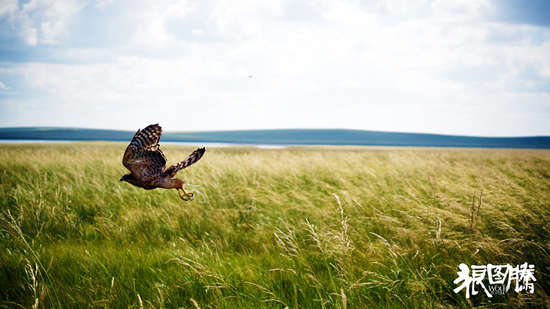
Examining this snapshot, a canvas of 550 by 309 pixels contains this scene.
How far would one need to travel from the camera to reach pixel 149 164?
2.66 ft

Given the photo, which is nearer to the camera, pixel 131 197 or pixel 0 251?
pixel 0 251

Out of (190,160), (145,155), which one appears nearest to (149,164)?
(145,155)

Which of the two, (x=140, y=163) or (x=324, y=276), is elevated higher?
(x=140, y=163)

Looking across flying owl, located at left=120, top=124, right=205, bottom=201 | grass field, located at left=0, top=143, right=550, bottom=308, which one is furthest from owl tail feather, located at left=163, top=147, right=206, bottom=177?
grass field, located at left=0, top=143, right=550, bottom=308

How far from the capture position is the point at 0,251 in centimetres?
341

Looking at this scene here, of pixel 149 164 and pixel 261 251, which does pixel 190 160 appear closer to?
pixel 149 164

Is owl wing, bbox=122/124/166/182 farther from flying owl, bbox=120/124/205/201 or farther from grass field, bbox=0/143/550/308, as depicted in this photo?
grass field, bbox=0/143/550/308

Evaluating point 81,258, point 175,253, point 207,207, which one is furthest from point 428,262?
point 81,258

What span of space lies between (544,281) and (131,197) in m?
5.71

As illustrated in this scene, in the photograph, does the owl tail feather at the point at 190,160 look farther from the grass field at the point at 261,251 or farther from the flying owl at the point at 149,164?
the grass field at the point at 261,251

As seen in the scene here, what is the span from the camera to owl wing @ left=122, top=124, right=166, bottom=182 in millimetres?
760

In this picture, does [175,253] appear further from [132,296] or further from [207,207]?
[207,207]

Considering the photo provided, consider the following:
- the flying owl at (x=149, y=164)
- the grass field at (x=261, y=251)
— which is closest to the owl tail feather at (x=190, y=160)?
the flying owl at (x=149, y=164)

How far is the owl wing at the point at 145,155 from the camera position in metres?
0.76
